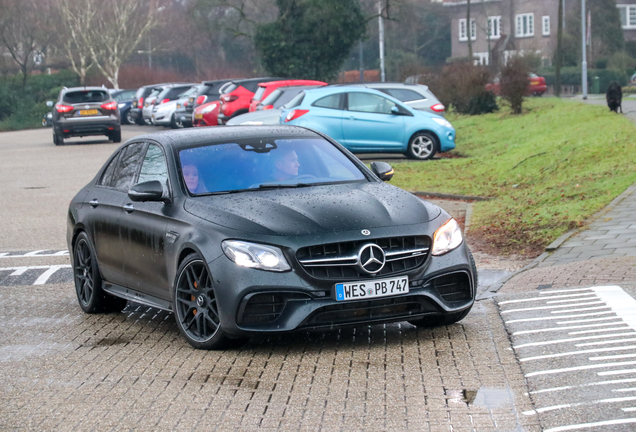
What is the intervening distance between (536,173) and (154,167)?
34.6ft

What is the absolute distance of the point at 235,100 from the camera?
2822 cm

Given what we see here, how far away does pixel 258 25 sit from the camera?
154ft

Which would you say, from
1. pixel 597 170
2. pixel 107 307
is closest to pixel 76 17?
pixel 597 170

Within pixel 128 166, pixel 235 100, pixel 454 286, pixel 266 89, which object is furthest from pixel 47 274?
pixel 235 100

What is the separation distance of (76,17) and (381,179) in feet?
204

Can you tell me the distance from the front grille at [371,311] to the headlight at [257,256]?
0.37 meters

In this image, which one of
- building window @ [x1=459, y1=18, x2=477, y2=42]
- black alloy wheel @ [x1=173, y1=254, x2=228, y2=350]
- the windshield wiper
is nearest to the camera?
black alloy wheel @ [x1=173, y1=254, x2=228, y2=350]

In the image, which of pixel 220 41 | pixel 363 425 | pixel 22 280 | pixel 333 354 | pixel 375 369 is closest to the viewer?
pixel 363 425

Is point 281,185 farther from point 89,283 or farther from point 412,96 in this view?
point 412,96

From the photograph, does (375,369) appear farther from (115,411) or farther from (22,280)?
(22,280)

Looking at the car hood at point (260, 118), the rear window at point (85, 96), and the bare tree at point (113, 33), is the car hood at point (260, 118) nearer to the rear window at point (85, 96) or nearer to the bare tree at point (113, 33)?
the rear window at point (85, 96)

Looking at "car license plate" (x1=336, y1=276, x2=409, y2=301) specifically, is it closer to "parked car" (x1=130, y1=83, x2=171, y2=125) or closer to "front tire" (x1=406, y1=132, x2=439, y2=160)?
"front tire" (x1=406, y1=132, x2=439, y2=160)

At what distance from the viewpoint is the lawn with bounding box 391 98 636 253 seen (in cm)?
1159

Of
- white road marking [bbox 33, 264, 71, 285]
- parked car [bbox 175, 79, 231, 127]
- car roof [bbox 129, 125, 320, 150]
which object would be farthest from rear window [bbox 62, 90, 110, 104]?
car roof [bbox 129, 125, 320, 150]
